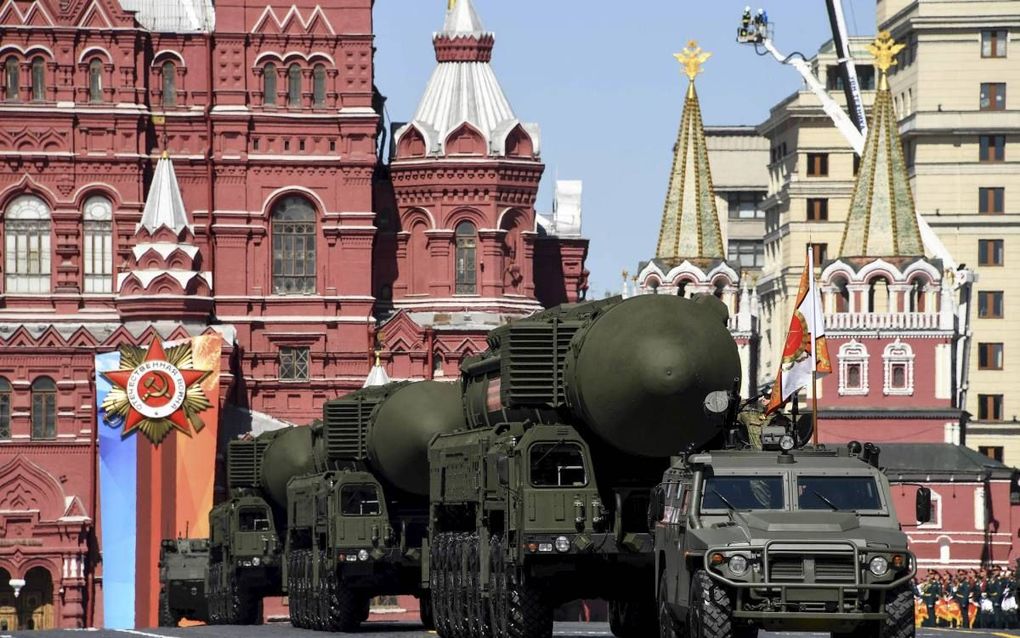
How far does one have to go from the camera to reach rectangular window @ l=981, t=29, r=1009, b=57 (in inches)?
4835

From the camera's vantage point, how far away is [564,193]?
111m

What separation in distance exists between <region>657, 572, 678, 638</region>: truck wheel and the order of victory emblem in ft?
205

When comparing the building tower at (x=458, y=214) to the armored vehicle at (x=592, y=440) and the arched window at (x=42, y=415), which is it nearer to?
the arched window at (x=42, y=415)

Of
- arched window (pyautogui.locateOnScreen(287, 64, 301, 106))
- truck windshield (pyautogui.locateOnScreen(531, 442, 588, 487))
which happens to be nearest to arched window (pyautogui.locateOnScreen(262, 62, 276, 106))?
arched window (pyautogui.locateOnScreen(287, 64, 301, 106))

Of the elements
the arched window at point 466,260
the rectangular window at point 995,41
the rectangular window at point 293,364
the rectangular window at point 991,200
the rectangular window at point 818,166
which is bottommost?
the rectangular window at point 293,364

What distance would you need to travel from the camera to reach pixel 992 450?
12225cm

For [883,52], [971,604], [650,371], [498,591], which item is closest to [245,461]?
[971,604]

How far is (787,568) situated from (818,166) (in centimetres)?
10901

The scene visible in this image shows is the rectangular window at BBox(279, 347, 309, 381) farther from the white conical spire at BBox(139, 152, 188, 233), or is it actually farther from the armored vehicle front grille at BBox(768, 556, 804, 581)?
the armored vehicle front grille at BBox(768, 556, 804, 581)

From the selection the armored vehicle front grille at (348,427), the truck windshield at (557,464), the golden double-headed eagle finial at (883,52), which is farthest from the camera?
the golden double-headed eagle finial at (883,52)

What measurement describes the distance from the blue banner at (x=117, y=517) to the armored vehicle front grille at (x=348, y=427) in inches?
1502

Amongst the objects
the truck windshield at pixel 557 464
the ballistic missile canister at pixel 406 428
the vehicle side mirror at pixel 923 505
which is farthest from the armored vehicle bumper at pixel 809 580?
the ballistic missile canister at pixel 406 428

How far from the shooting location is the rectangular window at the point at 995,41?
122812mm

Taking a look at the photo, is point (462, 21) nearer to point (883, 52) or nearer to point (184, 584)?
point (883, 52)
